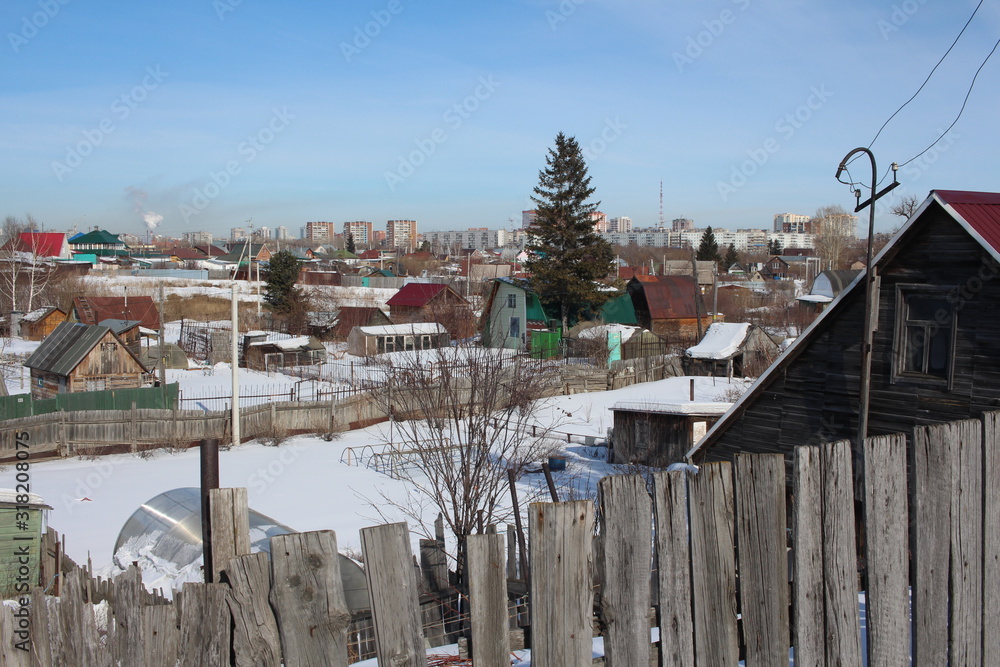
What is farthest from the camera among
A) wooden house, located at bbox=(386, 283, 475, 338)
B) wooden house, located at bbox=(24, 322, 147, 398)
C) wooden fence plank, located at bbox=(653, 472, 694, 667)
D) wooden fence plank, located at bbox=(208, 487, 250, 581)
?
wooden house, located at bbox=(386, 283, 475, 338)

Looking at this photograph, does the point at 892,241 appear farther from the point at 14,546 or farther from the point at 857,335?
the point at 14,546

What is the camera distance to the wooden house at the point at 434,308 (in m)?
45.6

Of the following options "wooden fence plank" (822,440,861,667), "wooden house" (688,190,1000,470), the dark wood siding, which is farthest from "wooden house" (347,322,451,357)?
"wooden fence plank" (822,440,861,667)

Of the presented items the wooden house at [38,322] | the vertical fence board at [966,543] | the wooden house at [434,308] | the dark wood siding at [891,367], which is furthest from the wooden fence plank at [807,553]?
the wooden house at [38,322]

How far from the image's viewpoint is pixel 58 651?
8.16ft

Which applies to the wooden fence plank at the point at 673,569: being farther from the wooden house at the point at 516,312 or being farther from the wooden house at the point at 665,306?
the wooden house at the point at 665,306

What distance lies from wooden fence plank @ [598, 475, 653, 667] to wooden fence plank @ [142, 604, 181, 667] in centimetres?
130

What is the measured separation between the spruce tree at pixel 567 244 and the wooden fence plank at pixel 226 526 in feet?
136

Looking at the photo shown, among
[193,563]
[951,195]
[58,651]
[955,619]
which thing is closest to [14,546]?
[193,563]

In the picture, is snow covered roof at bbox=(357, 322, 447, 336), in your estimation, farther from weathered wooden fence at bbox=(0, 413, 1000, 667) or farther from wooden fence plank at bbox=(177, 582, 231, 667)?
wooden fence plank at bbox=(177, 582, 231, 667)

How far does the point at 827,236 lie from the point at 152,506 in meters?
80.3

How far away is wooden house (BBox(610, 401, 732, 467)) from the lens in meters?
20.2

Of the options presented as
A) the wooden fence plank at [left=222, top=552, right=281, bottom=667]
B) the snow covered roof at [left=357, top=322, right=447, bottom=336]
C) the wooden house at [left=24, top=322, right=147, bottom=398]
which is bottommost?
the wooden house at [left=24, top=322, right=147, bottom=398]

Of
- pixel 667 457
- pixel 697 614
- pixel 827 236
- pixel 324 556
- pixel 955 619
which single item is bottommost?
pixel 667 457
